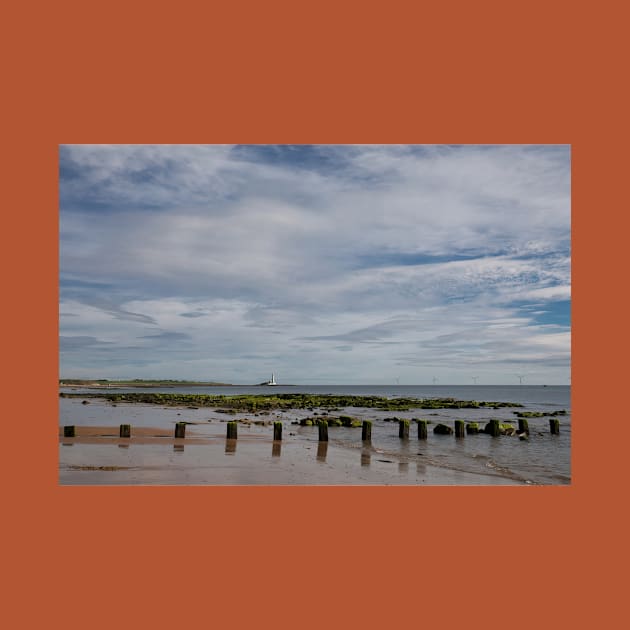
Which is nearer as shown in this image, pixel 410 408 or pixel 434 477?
pixel 434 477

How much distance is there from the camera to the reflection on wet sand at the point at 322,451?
53.1ft

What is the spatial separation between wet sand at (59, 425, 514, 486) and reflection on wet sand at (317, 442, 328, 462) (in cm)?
3

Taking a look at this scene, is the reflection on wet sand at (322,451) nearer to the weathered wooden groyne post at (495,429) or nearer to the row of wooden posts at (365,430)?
the row of wooden posts at (365,430)

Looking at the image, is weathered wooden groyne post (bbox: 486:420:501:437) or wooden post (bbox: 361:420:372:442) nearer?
wooden post (bbox: 361:420:372:442)

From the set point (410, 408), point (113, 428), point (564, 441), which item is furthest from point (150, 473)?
point (410, 408)

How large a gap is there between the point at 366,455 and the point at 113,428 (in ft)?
38.5

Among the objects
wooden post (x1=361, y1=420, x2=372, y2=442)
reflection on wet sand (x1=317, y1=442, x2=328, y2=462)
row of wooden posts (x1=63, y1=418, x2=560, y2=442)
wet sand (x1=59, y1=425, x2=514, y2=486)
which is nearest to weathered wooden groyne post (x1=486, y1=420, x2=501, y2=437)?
row of wooden posts (x1=63, y1=418, x2=560, y2=442)

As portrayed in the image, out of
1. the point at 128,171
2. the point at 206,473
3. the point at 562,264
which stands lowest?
the point at 206,473

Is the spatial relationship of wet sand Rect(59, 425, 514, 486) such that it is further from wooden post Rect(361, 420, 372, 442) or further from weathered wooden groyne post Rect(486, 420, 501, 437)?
weathered wooden groyne post Rect(486, 420, 501, 437)

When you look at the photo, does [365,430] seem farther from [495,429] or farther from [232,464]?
[232,464]

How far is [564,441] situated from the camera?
971 inches

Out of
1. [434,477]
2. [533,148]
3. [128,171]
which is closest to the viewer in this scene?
[533,148]

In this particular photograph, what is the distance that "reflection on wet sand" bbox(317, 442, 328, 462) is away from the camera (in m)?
16.2

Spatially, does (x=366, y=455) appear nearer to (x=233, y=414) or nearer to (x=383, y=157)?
(x=383, y=157)
